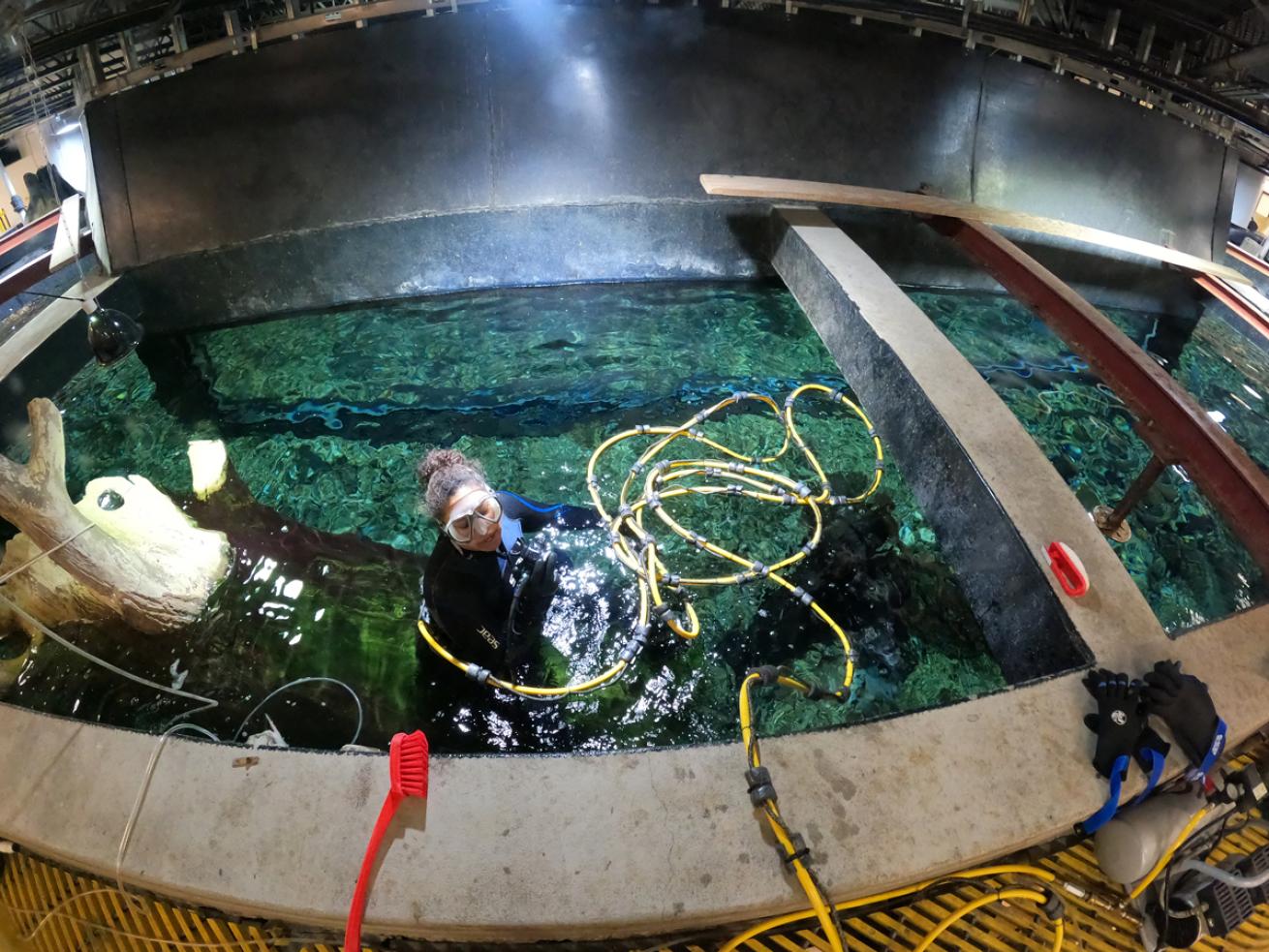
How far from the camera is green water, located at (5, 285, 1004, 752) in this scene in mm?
3094

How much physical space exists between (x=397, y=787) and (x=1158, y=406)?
402 centimetres

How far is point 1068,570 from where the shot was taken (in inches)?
96.2

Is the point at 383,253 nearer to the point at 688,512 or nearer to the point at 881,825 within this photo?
the point at 688,512

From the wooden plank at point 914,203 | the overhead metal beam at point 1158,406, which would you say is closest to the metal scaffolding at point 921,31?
the wooden plank at point 914,203

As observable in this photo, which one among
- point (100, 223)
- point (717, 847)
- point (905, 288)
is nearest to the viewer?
point (717, 847)

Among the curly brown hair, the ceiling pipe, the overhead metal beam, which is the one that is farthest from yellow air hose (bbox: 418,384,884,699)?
the ceiling pipe

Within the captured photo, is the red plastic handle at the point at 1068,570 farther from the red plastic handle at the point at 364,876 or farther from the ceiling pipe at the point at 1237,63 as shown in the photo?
the ceiling pipe at the point at 1237,63

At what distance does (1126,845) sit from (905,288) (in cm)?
574

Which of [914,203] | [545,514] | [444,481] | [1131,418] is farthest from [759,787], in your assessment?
[914,203]

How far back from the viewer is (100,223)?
5258mm

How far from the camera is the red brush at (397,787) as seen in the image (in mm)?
1677

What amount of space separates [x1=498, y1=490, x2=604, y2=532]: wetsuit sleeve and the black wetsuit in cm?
10

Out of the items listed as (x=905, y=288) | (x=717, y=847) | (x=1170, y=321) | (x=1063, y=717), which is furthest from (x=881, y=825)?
(x=1170, y=321)

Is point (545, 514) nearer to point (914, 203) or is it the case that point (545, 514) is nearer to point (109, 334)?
point (109, 334)
